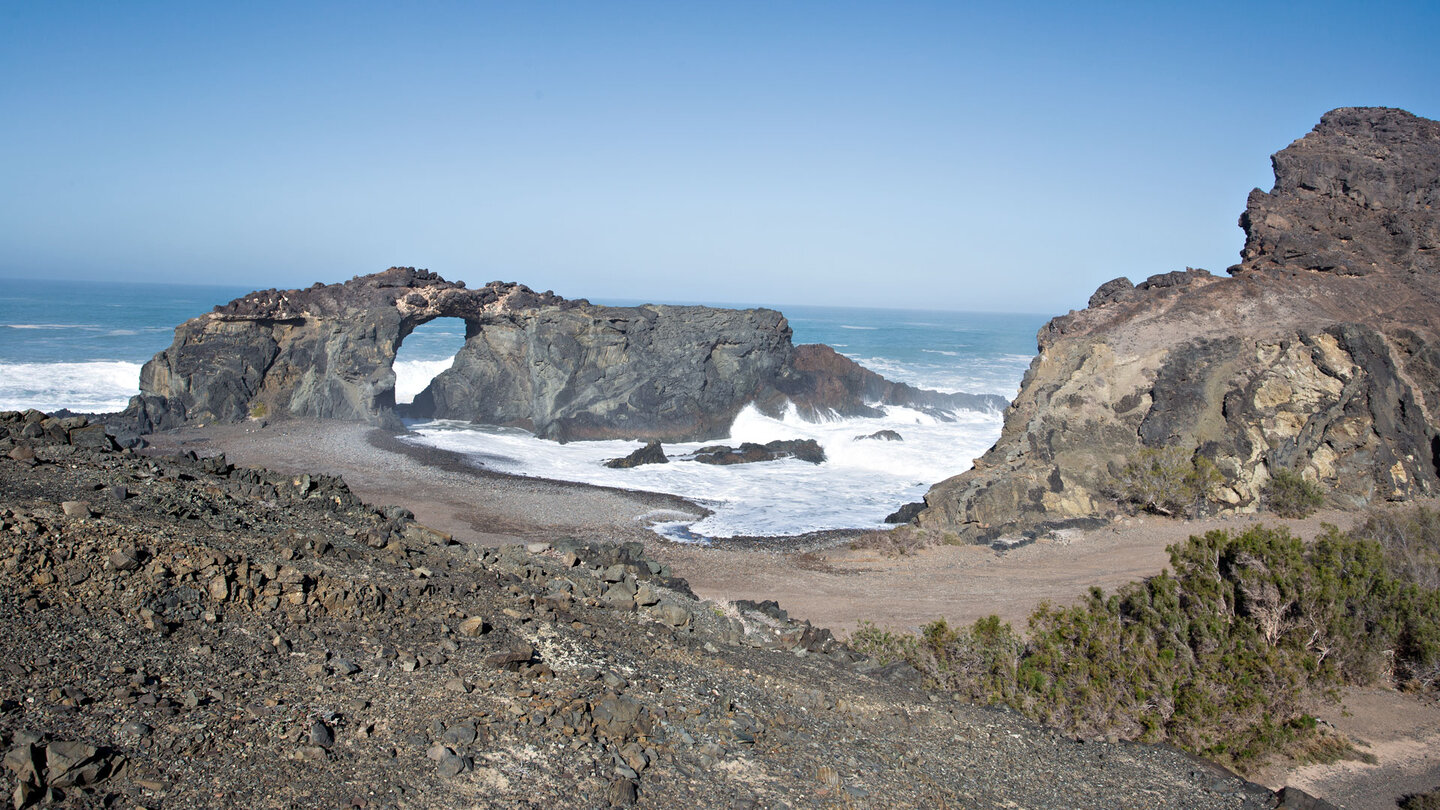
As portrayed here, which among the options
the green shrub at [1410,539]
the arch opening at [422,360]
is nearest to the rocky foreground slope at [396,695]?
the green shrub at [1410,539]

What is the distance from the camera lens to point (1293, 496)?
690 inches

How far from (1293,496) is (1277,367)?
9.66ft

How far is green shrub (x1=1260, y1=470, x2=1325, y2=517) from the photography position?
17.5 meters

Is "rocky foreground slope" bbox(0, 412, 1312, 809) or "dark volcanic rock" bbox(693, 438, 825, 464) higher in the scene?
"rocky foreground slope" bbox(0, 412, 1312, 809)

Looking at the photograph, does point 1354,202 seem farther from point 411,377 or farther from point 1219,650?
point 411,377

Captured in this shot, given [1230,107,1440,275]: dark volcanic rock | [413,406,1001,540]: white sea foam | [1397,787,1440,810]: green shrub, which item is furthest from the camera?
[413,406,1001,540]: white sea foam

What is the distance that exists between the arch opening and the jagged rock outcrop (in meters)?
23.1

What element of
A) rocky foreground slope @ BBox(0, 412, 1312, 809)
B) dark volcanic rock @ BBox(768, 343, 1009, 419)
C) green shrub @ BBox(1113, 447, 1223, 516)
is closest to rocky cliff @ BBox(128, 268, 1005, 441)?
dark volcanic rock @ BBox(768, 343, 1009, 419)

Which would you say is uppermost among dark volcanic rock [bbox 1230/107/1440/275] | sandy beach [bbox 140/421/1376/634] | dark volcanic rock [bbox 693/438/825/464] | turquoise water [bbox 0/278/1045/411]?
dark volcanic rock [bbox 1230/107/1440/275]

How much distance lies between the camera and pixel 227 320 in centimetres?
3027

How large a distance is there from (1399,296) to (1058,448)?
8504 millimetres

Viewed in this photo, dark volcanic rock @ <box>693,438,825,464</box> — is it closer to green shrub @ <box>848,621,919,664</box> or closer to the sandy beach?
the sandy beach

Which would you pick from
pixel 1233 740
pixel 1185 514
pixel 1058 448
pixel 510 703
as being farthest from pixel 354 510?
pixel 1185 514

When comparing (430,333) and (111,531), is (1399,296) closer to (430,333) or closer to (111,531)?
(111,531)
